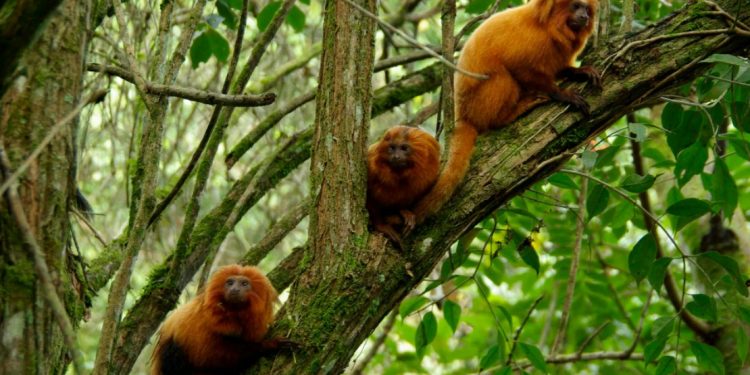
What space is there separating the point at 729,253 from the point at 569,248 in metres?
1.42

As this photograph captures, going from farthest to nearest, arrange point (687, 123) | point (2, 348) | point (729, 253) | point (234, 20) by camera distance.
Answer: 1. point (729, 253)
2. point (234, 20)
3. point (687, 123)
4. point (2, 348)

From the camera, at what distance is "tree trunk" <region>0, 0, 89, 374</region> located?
297 centimetres

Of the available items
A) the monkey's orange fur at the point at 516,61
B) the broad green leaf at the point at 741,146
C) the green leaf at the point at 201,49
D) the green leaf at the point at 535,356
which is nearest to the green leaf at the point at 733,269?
the broad green leaf at the point at 741,146

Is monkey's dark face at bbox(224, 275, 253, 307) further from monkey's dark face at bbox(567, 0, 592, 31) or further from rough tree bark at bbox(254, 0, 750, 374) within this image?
monkey's dark face at bbox(567, 0, 592, 31)

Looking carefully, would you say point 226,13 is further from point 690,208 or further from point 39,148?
point 39,148

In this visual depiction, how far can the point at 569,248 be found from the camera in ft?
24.8

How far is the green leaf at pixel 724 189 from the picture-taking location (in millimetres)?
5035

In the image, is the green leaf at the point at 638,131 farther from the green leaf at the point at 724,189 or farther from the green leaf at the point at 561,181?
the green leaf at the point at 561,181

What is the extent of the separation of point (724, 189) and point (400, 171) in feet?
6.78

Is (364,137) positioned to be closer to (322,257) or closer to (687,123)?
(322,257)

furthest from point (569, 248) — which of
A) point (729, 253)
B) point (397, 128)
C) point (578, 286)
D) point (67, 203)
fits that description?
point (67, 203)

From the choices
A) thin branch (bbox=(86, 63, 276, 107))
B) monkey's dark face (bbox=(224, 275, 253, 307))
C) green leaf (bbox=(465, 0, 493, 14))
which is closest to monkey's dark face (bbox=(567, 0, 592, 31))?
green leaf (bbox=(465, 0, 493, 14))

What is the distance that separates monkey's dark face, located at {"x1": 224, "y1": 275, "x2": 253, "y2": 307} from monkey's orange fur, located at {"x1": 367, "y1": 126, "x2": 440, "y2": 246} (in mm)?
1020

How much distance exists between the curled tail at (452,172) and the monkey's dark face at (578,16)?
1.23 metres
